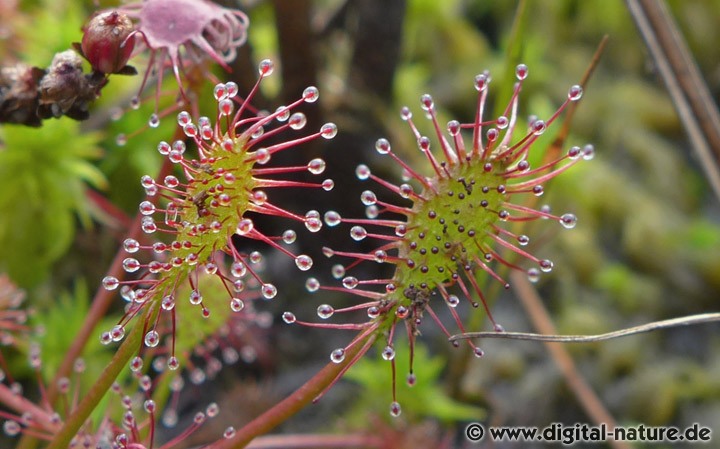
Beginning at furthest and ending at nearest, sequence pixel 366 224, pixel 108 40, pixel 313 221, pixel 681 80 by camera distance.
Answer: pixel 366 224
pixel 681 80
pixel 108 40
pixel 313 221

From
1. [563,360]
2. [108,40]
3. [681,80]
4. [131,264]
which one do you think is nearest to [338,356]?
[131,264]

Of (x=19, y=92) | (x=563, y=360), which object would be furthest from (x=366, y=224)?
(x=19, y=92)

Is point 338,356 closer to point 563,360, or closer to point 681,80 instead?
point 681,80

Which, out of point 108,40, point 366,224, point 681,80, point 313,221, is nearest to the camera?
point 313,221

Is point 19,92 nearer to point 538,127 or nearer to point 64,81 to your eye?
point 64,81

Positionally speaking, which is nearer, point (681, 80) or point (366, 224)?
point (681, 80)

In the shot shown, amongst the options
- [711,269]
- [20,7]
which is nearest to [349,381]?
[711,269]

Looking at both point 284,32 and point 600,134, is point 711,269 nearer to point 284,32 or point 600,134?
point 600,134

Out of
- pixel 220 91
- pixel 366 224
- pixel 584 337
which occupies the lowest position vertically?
pixel 584 337

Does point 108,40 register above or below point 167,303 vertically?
above
